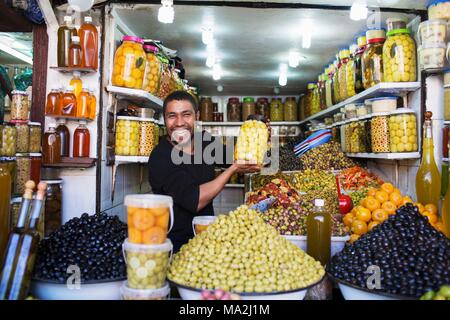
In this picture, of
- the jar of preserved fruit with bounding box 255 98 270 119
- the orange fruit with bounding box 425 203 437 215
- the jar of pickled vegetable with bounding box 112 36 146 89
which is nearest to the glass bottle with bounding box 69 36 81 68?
the jar of pickled vegetable with bounding box 112 36 146 89

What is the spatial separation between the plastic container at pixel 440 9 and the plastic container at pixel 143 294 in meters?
2.38

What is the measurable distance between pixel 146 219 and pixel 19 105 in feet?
4.40

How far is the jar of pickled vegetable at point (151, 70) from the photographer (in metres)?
3.11

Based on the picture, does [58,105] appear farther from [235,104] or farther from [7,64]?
[235,104]

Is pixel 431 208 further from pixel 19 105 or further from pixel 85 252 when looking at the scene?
pixel 19 105

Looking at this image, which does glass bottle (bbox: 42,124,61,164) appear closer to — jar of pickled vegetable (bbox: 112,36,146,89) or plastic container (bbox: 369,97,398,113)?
jar of pickled vegetable (bbox: 112,36,146,89)

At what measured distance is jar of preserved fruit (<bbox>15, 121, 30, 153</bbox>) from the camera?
7.59 feet

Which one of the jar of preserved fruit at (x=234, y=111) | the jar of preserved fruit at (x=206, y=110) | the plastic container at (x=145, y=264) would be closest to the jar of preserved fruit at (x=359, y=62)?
the plastic container at (x=145, y=264)

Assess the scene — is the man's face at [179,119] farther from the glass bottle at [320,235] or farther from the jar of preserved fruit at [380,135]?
the jar of preserved fruit at [380,135]

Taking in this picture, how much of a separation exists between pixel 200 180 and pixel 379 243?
106cm

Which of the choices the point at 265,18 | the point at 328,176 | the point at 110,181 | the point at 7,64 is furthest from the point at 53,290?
the point at 7,64

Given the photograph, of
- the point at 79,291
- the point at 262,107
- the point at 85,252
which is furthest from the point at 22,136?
the point at 262,107

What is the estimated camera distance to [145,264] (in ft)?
4.46

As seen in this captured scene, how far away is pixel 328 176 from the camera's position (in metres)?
3.92
